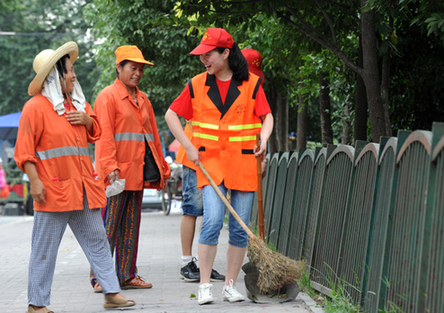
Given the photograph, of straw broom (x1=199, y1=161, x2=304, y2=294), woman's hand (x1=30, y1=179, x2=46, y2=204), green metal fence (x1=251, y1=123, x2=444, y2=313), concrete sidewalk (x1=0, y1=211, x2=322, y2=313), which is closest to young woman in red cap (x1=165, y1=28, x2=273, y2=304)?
straw broom (x1=199, y1=161, x2=304, y2=294)

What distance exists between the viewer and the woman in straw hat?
489 centimetres

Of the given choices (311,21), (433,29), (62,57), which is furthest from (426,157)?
(311,21)

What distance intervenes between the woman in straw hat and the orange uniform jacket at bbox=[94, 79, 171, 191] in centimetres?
61

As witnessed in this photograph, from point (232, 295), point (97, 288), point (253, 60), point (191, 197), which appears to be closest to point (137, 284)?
point (97, 288)

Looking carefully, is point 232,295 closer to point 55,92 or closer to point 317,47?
point 55,92

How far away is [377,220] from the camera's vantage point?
4203 millimetres

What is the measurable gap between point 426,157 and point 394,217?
604mm

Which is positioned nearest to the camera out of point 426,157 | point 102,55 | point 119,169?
point 426,157

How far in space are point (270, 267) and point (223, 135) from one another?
1.05 meters

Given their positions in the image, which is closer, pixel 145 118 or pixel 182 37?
pixel 145 118

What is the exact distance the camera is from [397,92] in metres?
9.98

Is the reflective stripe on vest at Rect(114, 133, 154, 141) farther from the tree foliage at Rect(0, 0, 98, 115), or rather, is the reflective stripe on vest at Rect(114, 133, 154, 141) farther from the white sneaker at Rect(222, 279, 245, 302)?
the tree foliage at Rect(0, 0, 98, 115)

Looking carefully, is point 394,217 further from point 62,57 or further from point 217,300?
point 62,57

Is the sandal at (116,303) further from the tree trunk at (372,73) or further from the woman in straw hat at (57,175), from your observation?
the tree trunk at (372,73)
